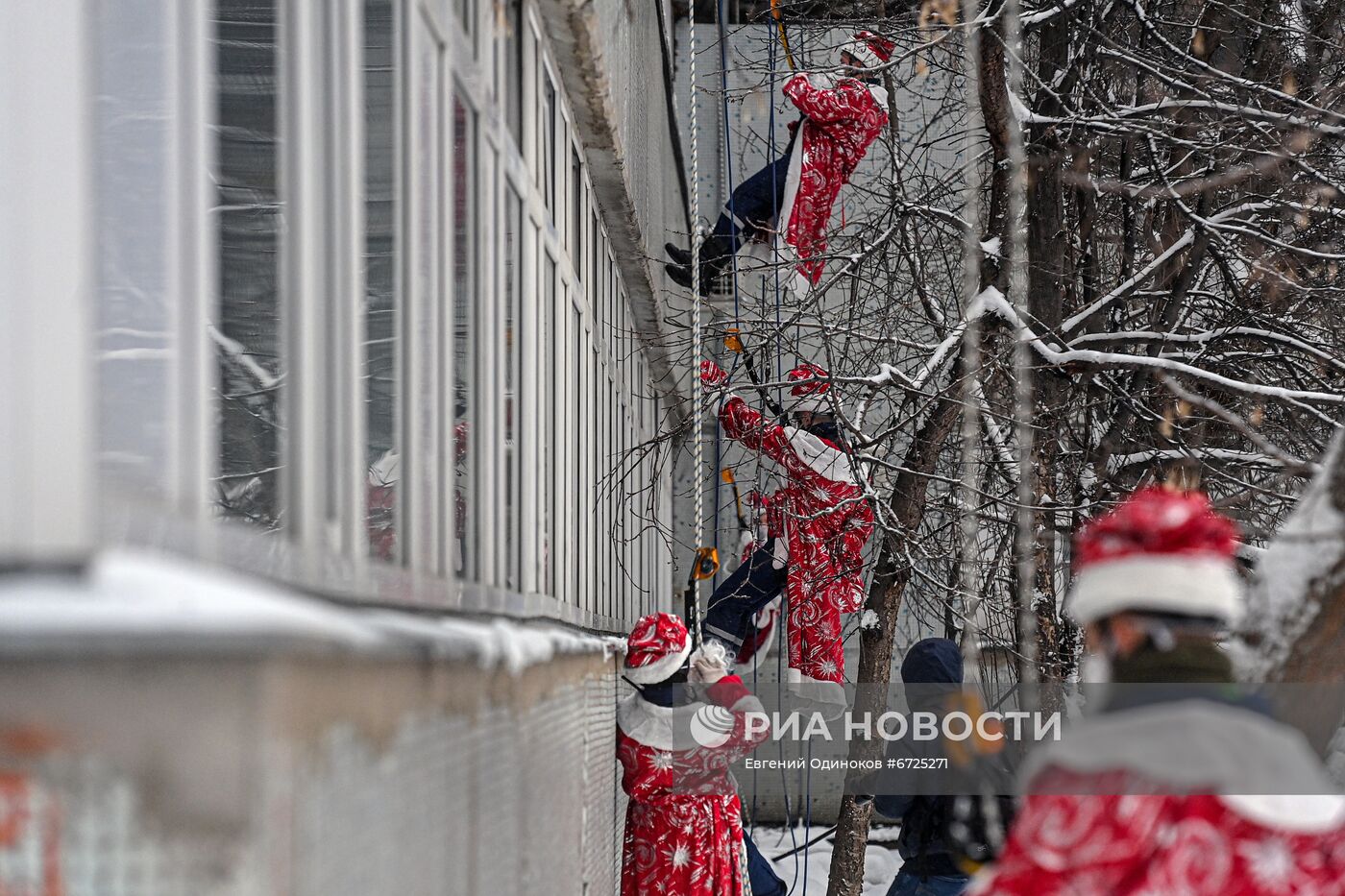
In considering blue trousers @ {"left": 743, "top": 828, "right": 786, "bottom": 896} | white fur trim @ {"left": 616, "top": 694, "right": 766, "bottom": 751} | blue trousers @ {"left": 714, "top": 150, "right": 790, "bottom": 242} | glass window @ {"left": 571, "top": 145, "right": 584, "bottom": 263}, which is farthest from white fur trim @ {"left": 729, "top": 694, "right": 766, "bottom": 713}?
blue trousers @ {"left": 714, "top": 150, "right": 790, "bottom": 242}

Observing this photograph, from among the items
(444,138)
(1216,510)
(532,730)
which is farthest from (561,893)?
(1216,510)

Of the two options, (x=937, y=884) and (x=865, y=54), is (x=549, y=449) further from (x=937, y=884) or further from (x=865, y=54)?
(x=865, y=54)

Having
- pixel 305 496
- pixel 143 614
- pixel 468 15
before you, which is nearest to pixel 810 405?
pixel 468 15

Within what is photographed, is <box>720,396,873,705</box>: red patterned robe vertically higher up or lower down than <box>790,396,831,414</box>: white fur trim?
lower down

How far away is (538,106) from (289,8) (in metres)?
2.55

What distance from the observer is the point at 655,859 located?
21.5 ft

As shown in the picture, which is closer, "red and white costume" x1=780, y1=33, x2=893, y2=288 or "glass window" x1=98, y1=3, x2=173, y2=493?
"glass window" x1=98, y1=3, x2=173, y2=493

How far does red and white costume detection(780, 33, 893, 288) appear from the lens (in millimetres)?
9016

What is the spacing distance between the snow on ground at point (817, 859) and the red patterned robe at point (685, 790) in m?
4.36

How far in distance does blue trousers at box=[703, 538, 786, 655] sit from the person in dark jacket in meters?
3.78

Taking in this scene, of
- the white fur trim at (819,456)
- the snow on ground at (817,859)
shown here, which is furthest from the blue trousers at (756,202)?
the snow on ground at (817,859)

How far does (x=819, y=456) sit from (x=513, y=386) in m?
4.46

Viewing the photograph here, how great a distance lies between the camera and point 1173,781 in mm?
2389

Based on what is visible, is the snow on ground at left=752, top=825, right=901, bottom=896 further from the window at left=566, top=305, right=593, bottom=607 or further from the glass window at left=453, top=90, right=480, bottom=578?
the glass window at left=453, top=90, right=480, bottom=578
